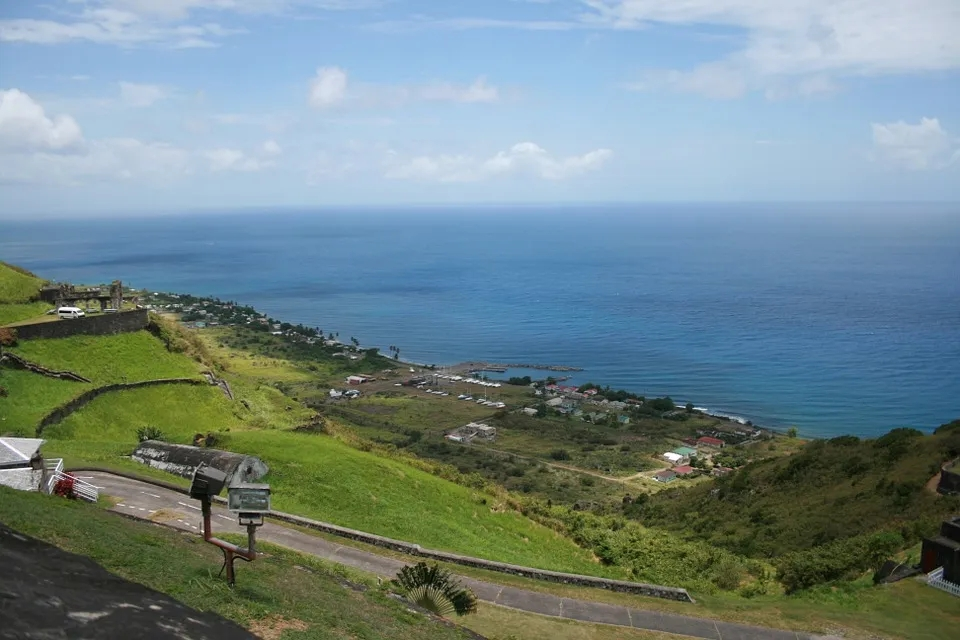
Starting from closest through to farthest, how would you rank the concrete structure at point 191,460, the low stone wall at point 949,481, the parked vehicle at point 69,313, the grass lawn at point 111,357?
1. the concrete structure at point 191,460
2. the low stone wall at point 949,481
3. the grass lawn at point 111,357
4. the parked vehicle at point 69,313

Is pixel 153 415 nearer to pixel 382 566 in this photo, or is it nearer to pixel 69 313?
pixel 69 313

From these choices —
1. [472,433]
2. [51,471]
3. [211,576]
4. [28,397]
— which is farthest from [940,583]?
[472,433]

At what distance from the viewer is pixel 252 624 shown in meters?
10.3

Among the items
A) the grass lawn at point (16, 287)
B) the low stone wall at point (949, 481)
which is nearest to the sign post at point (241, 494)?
the low stone wall at point (949, 481)

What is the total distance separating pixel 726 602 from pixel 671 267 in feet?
601

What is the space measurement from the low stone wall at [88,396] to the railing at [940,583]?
27132mm

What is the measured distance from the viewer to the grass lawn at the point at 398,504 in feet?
69.8

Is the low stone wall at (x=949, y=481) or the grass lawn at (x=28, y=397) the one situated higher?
the grass lawn at (x=28, y=397)

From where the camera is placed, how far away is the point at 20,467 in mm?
15562

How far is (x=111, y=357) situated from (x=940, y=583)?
107ft

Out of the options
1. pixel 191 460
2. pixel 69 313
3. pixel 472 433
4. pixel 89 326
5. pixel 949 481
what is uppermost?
pixel 69 313

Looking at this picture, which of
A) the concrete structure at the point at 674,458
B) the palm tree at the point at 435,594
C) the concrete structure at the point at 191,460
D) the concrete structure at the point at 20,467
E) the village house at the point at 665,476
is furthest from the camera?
the concrete structure at the point at 674,458

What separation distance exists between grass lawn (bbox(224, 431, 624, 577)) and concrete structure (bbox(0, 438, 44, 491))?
6.67 meters

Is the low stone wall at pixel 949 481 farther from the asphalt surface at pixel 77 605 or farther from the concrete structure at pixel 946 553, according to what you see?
the asphalt surface at pixel 77 605
